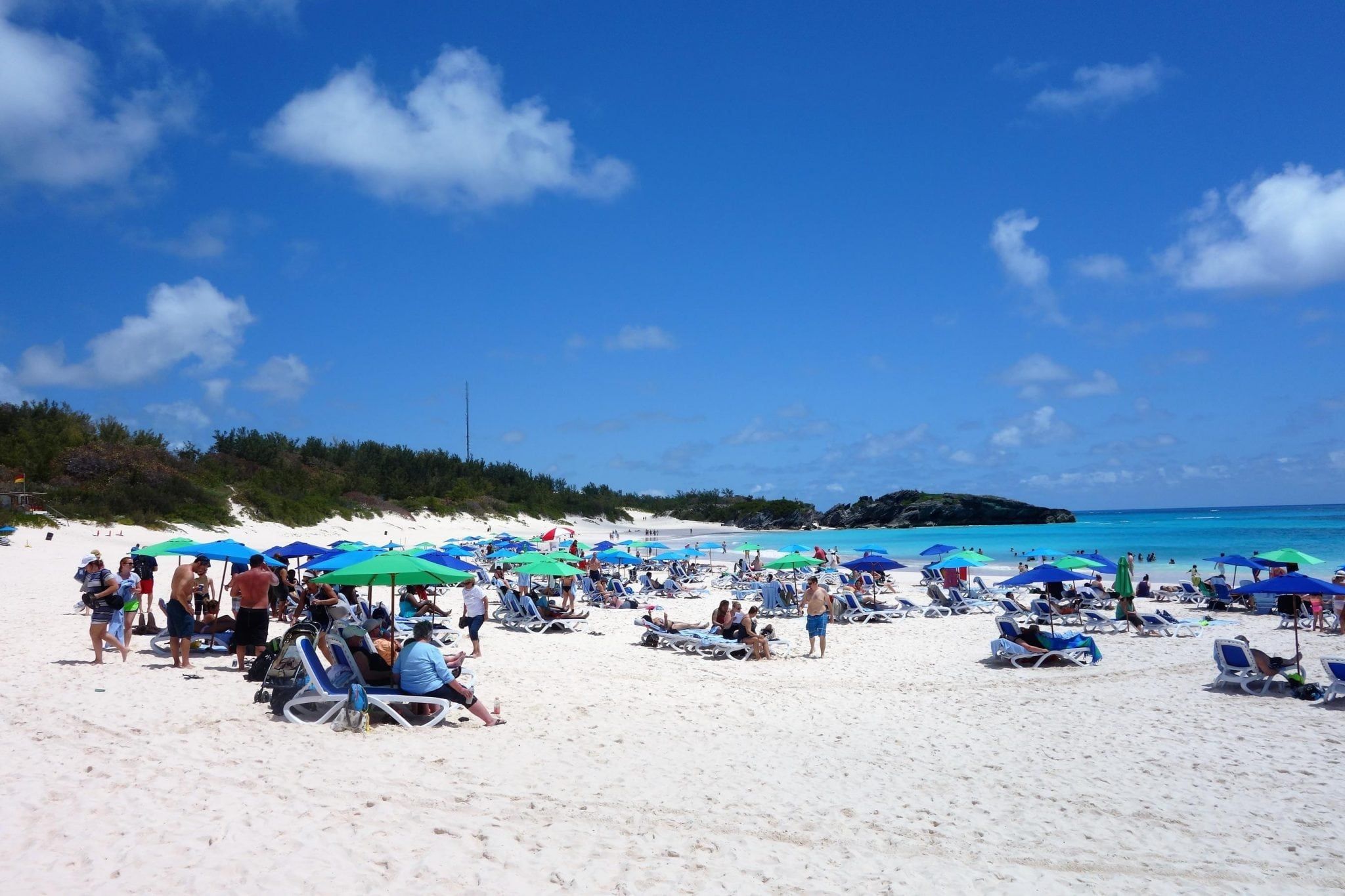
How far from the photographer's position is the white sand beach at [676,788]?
4531 millimetres

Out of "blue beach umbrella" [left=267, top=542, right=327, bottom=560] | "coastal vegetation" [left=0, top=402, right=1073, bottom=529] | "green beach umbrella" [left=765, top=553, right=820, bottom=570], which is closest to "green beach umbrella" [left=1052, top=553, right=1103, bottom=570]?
"green beach umbrella" [left=765, top=553, right=820, bottom=570]

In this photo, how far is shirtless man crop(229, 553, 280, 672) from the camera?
31.3 ft

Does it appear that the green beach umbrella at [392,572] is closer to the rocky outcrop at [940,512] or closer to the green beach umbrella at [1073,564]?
the green beach umbrella at [1073,564]

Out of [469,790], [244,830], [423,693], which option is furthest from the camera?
[423,693]

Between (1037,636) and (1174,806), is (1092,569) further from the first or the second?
(1174,806)

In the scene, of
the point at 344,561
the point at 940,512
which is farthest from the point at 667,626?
the point at 940,512

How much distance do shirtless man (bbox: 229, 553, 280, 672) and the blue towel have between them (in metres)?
9.86

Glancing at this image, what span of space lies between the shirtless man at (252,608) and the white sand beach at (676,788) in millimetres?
420

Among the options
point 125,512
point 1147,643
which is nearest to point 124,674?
point 1147,643

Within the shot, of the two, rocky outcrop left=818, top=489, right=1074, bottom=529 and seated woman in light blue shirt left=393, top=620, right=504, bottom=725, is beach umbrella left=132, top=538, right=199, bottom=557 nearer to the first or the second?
seated woman in light blue shirt left=393, top=620, right=504, bottom=725

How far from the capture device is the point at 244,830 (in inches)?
188

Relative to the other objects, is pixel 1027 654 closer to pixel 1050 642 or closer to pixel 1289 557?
pixel 1050 642

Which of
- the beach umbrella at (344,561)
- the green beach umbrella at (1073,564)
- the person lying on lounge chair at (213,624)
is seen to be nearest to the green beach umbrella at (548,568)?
the beach umbrella at (344,561)

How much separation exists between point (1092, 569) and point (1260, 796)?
399 inches
